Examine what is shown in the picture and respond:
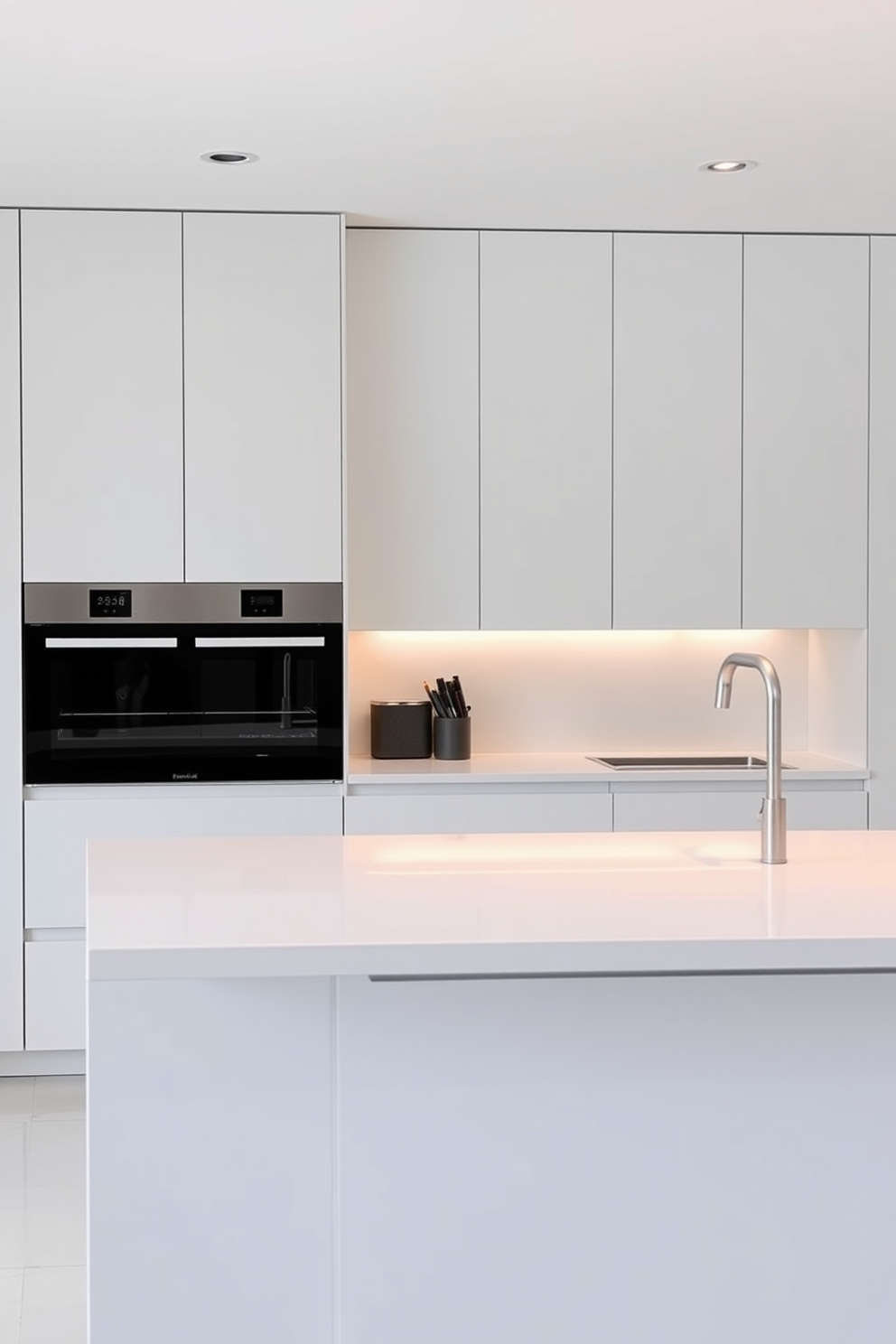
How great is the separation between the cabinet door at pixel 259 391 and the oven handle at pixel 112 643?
0.21m

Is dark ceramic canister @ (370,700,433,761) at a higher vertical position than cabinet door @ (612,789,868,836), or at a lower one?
higher

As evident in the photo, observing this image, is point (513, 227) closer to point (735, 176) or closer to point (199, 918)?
point (735, 176)

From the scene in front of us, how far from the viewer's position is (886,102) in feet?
11.3

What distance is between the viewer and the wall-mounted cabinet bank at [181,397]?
431 cm

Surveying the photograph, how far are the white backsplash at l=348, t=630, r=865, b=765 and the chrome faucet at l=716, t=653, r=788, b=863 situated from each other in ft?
8.30

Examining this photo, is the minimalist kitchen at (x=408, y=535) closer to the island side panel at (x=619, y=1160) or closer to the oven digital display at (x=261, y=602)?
the oven digital display at (x=261, y=602)

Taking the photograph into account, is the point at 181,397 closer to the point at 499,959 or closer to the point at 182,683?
the point at 182,683

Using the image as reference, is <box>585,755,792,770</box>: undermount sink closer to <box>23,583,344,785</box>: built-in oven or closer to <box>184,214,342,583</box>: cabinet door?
<box>23,583,344,785</box>: built-in oven

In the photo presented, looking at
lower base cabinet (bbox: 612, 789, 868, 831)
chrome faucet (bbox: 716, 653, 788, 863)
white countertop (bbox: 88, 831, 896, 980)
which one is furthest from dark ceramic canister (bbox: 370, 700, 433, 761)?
chrome faucet (bbox: 716, 653, 788, 863)

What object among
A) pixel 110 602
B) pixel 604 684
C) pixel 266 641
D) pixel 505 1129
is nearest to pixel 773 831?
pixel 505 1129

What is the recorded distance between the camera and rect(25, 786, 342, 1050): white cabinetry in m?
4.36

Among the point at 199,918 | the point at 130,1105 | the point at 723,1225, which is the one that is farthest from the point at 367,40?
the point at 723,1225

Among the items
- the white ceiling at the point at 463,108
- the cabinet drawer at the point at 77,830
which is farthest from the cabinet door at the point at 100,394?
the cabinet drawer at the point at 77,830

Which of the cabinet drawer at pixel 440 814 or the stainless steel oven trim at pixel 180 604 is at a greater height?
the stainless steel oven trim at pixel 180 604
